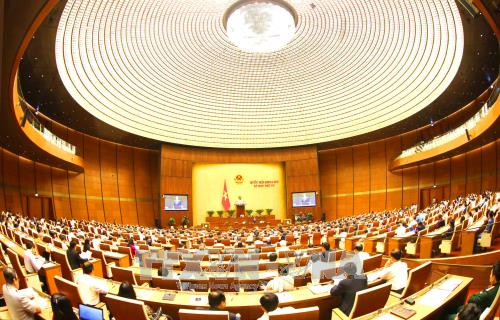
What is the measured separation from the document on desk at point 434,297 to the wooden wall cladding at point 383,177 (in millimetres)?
20503

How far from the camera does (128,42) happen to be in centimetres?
1955

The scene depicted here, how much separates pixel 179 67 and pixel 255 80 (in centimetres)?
642

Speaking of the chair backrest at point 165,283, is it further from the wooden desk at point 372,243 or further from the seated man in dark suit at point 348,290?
the wooden desk at point 372,243

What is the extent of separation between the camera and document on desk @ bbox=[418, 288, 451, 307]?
377 cm

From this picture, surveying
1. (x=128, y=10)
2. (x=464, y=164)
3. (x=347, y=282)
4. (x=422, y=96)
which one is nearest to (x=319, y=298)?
(x=347, y=282)

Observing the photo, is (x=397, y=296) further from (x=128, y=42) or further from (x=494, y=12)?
(x=128, y=42)

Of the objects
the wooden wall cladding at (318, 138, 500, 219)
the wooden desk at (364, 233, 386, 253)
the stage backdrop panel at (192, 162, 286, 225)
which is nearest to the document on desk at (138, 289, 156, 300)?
the wooden desk at (364, 233, 386, 253)

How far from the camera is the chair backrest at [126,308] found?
137 inches

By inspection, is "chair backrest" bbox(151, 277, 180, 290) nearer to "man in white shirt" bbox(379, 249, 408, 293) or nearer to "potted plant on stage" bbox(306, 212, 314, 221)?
"man in white shirt" bbox(379, 249, 408, 293)

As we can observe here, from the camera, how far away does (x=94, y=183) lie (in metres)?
A: 25.7

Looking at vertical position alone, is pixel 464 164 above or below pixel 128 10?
below

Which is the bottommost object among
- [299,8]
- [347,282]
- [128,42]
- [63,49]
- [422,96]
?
[347,282]

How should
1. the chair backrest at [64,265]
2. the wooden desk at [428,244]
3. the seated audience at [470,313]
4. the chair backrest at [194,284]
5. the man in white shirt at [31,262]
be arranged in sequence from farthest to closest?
1. the wooden desk at [428,244]
2. the man in white shirt at [31,262]
3. the chair backrest at [64,265]
4. the chair backrest at [194,284]
5. the seated audience at [470,313]

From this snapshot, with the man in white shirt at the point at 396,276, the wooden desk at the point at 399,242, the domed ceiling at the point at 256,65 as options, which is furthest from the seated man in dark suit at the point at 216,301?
the domed ceiling at the point at 256,65
